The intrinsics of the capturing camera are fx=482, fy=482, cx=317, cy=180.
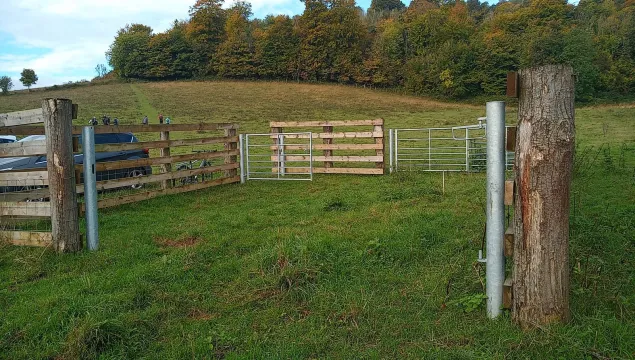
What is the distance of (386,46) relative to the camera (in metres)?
67.5

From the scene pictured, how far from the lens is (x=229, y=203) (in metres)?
9.43

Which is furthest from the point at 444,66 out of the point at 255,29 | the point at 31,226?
the point at 31,226

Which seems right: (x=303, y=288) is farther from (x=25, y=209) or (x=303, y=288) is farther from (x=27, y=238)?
(x=25, y=209)

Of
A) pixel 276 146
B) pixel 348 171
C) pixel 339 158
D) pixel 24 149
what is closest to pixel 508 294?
pixel 24 149

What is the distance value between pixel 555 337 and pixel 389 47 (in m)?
67.5

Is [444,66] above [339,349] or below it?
above

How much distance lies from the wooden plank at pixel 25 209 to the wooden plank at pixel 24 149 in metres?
0.65

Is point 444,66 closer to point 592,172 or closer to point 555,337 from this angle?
point 592,172

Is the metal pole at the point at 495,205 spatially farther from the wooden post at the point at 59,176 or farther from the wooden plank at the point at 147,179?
the wooden plank at the point at 147,179

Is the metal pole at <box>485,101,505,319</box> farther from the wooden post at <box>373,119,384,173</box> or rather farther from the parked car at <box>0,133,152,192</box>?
the wooden post at <box>373,119,384,173</box>

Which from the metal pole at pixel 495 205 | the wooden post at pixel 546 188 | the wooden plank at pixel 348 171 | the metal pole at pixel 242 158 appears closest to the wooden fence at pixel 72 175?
the metal pole at pixel 242 158

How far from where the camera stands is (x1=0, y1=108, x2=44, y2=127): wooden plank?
588cm

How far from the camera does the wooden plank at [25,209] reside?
18.9ft

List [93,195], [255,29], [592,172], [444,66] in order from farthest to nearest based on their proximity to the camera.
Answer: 1. [255,29]
2. [444,66]
3. [592,172]
4. [93,195]
